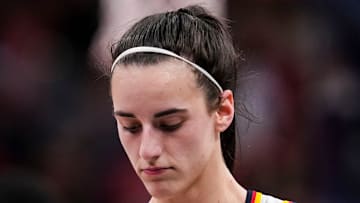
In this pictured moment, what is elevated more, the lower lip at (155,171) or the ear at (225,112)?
the ear at (225,112)

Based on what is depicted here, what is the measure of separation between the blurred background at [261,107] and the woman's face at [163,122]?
2648 mm

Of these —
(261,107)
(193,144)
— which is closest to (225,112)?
(193,144)

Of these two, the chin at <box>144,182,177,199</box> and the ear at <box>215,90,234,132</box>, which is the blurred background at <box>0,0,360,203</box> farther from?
the chin at <box>144,182,177,199</box>

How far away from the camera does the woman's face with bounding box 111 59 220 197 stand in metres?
3.00

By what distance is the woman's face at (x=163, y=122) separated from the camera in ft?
9.85

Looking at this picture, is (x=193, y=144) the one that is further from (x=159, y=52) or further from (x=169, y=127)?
(x=159, y=52)

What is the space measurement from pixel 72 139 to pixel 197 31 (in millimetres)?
2957

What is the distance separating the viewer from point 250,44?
621 cm

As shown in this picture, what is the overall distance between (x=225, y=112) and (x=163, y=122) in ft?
0.97

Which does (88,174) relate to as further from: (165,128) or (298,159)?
(165,128)

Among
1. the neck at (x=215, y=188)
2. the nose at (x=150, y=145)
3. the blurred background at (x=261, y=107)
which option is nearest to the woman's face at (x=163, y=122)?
the nose at (x=150, y=145)

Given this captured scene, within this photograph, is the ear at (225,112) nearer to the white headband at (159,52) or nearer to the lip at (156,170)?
the white headband at (159,52)

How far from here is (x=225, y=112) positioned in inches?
127

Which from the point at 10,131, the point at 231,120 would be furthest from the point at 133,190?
the point at 231,120
